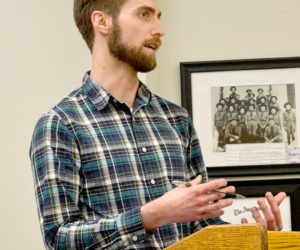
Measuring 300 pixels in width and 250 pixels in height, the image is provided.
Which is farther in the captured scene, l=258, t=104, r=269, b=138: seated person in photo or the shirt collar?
l=258, t=104, r=269, b=138: seated person in photo

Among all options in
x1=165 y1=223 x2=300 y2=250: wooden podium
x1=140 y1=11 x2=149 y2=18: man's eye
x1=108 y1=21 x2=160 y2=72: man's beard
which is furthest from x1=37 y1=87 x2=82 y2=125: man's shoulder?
x1=165 y1=223 x2=300 y2=250: wooden podium

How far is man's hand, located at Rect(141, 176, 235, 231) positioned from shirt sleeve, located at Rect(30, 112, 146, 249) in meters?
0.08

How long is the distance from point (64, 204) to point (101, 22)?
0.60 metres

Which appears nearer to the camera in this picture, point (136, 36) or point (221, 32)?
point (136, 36)

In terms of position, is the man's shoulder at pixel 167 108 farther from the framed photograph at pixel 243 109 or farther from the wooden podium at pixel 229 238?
the wooden podium at pixel 229 238

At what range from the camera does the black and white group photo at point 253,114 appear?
88.4 inches

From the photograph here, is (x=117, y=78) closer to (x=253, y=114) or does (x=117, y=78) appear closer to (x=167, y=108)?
(x=167, y=108)

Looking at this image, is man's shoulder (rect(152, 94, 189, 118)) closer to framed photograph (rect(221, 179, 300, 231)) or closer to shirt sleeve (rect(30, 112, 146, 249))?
shirt sleeve (rect(30, 112, 146, 249))

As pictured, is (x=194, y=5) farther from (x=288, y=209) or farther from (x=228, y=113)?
(x=288, y=209)

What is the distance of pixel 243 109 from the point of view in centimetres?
227

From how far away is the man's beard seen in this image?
157 centimetres

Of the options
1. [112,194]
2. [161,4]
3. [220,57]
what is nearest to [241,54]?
[220,57]

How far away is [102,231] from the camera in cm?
130

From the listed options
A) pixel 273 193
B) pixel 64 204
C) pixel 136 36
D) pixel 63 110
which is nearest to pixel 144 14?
pixel 136 36
